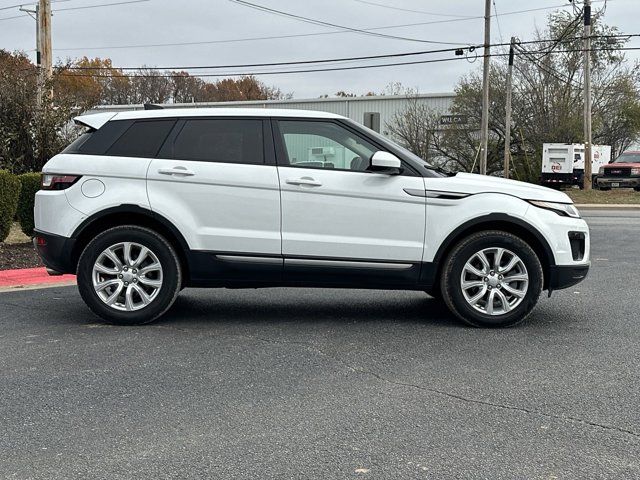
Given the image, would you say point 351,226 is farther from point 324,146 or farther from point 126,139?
point 126,139

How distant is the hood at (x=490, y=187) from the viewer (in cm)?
641

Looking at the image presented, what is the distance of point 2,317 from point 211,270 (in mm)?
2103

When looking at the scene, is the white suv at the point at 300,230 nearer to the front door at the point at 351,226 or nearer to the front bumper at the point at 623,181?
the front door at the point at 351,226

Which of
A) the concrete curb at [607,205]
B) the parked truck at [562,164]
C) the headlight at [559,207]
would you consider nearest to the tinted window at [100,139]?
the headlight at [559,207]

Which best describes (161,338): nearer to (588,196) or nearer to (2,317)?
(2,317)

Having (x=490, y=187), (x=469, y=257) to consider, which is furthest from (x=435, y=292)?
(x=490, y=187)

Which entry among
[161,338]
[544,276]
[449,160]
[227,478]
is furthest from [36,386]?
[449,160]

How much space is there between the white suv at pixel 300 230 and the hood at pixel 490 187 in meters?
0.02

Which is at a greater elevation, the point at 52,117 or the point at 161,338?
the point at 52,117

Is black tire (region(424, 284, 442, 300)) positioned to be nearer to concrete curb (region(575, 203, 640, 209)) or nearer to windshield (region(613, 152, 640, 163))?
concrete curb (region(575, 203, 640, 209))

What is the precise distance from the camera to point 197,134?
6.60m

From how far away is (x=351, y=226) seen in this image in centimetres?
635

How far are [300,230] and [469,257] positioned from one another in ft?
4.84

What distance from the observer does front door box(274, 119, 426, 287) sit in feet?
20.8
